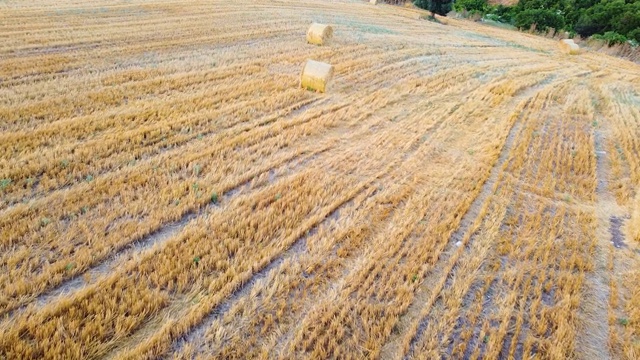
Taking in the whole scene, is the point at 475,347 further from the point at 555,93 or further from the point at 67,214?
the point at 555,93

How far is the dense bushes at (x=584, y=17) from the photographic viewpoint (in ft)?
85.9

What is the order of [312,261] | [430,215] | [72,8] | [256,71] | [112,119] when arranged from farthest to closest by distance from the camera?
[72,8]
[256,71]
[112,119]
[430,215]
[312,261]

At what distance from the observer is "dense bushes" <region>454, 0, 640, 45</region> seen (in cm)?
2617

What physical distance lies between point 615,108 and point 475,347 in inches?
455

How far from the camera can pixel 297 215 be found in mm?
5613

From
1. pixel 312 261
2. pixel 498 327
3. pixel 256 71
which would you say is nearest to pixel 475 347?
pixel 498 327

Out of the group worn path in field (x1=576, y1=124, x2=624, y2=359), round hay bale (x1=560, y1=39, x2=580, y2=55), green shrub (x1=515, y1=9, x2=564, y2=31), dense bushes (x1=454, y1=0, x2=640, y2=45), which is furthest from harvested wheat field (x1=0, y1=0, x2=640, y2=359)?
green shrub (x1=515, y1=9, x2=564, y2=31)

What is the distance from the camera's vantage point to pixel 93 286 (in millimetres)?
4066

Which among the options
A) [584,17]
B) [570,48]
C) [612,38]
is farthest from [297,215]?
[584,17]

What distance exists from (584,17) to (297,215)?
30816 mm

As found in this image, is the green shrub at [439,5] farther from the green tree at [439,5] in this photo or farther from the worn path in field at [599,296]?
the worn path in field at [599,296]

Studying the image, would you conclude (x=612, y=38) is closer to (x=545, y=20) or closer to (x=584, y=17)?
(x=584, y=17)

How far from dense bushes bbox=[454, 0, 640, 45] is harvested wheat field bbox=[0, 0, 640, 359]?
19.2 metres

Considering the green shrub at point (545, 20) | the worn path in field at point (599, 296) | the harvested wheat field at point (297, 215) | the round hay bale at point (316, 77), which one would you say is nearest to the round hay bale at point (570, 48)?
the green shrub at point (545, 20)
